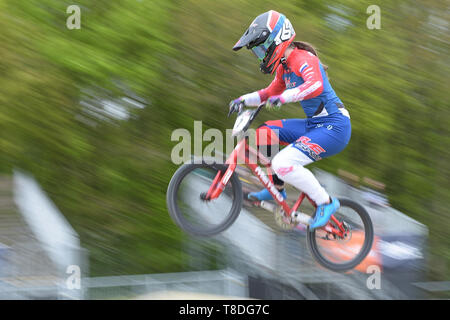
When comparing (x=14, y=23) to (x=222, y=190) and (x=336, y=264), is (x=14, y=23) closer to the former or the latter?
(x=222, y=190)

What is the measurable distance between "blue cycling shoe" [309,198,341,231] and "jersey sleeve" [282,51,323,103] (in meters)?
0.99

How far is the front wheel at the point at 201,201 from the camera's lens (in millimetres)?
4242

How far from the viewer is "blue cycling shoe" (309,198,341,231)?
4.47m

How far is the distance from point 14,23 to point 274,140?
9.99ft

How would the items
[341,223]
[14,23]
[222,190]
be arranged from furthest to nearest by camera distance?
[14,23] < [341,223] < [222,190]

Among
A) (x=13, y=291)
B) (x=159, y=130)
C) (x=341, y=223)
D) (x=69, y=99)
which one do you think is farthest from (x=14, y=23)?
(x=341, y=223)

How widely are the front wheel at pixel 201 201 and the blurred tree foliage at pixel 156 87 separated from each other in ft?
4.11

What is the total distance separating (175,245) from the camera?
6.18 meters

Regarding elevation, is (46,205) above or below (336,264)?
above

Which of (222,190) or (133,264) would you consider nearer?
(222,190)
